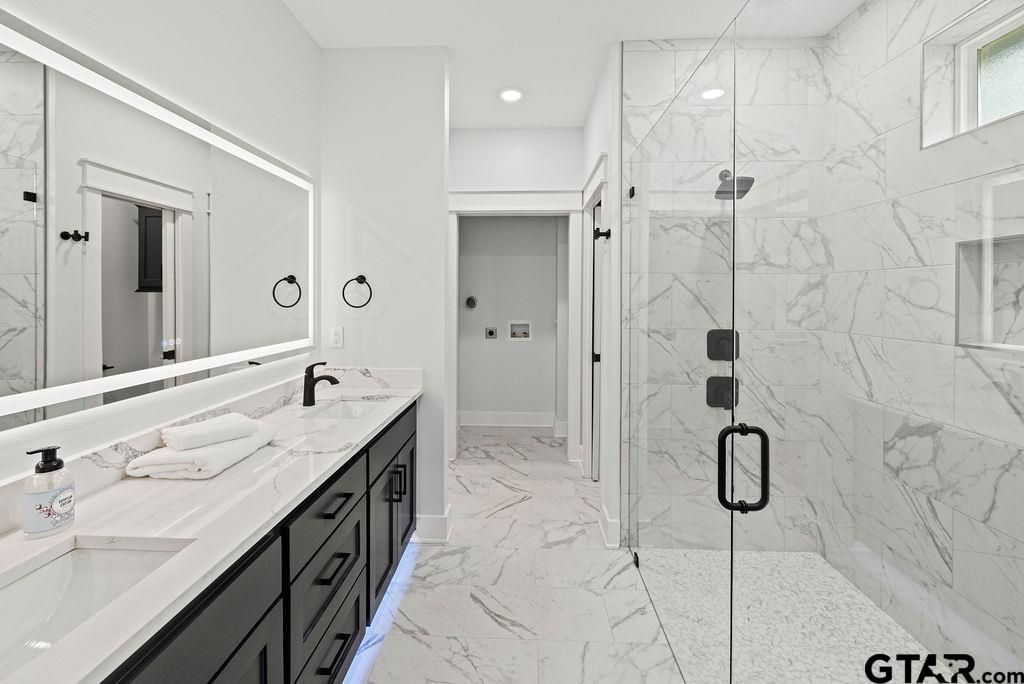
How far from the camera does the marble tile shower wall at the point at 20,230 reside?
3.72ft

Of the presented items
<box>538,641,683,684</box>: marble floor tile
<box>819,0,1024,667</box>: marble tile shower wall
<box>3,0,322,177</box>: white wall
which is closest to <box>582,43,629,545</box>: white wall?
<box>538,641,683,684</box>: marble floor tile

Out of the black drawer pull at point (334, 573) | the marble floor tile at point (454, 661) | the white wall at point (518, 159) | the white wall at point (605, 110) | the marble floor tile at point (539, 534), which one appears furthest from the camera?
the white wall at point (518, 159)

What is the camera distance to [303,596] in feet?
4.42

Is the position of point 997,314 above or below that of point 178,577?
above

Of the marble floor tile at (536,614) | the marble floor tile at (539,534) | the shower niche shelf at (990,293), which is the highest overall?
the shower niche shelf at (990,293)

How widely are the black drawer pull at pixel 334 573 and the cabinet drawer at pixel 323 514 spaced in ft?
0.32

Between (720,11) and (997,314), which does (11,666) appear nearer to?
(997,314)

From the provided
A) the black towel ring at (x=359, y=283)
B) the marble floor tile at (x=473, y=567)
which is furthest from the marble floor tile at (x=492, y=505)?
the black towel ring at (x=359, y=283)

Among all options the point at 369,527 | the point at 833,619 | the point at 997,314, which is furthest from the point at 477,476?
the point at 997,314

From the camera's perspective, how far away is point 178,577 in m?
0.87

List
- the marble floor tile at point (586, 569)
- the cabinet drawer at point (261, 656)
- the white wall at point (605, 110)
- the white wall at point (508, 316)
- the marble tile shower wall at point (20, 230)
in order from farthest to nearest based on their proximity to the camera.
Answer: the white wall at point (508, 316), the white wall at point (605, 110), the marble floor tile at point (586, 569), the marble tile shower wall at point (20, 230), the cabinet drawer at point (261, 656)

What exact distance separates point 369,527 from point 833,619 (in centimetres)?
147

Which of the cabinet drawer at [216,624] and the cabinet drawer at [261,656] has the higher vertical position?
the cabinet drawer at [216,624]

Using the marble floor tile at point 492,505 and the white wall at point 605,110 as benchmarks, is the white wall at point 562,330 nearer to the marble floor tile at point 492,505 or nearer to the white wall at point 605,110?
the white wall at point 605,110
